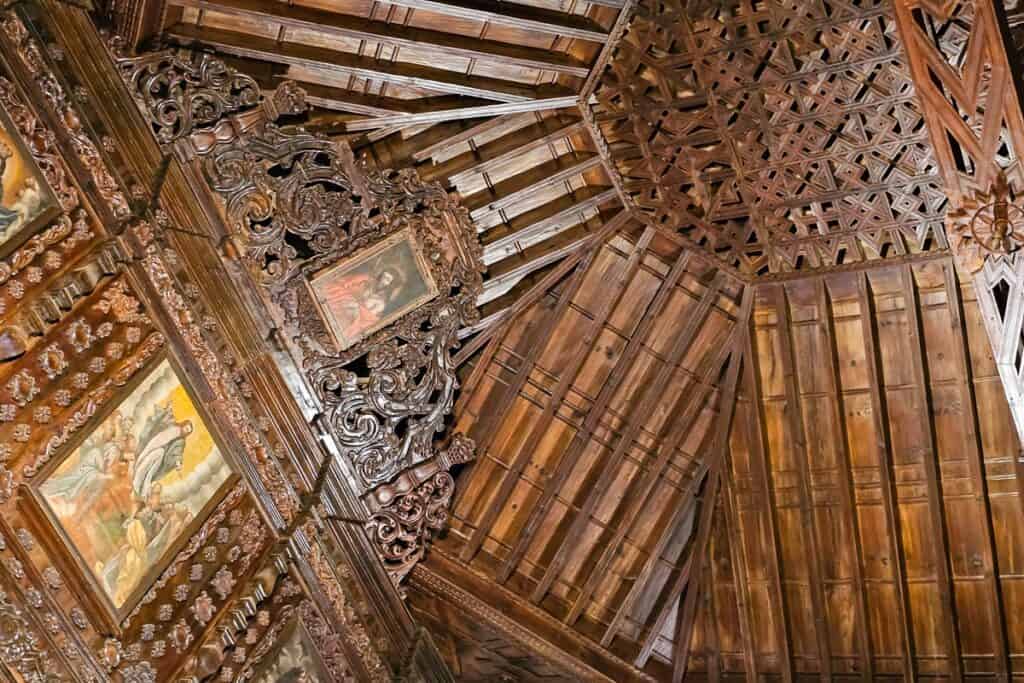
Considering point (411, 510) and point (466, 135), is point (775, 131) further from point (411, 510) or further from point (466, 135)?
point (411, 510)

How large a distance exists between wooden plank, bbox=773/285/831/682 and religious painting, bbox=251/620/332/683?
3.27 metres

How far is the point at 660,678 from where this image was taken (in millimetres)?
8242

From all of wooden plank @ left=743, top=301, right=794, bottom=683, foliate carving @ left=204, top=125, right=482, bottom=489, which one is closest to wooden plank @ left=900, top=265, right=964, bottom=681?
wooden plank @ left=743, top=301, right=794, bottom=683

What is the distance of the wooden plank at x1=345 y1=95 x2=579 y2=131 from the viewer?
264 inches

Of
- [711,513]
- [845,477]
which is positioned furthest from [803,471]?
[711,513]

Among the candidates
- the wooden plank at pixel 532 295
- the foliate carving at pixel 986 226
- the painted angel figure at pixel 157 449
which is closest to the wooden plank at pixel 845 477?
the wooden plank at pixel 532 295

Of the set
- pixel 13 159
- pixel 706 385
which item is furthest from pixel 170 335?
pixel 706 385

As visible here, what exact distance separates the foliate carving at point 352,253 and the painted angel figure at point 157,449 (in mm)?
888

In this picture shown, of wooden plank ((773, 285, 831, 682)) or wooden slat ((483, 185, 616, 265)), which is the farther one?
wooden plank ((773, 285, 831, 682))

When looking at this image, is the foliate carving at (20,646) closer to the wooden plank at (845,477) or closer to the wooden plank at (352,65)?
the wooden plank at (352,65)

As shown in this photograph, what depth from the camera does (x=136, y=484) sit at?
19.6ft

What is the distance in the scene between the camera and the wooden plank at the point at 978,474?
7.38 metres

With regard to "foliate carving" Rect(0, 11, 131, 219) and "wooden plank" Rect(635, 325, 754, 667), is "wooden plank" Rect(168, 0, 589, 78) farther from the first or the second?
"wooden plank" Rect(635, 325, 754, 667)

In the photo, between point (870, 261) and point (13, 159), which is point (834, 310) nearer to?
point (870, 261)
